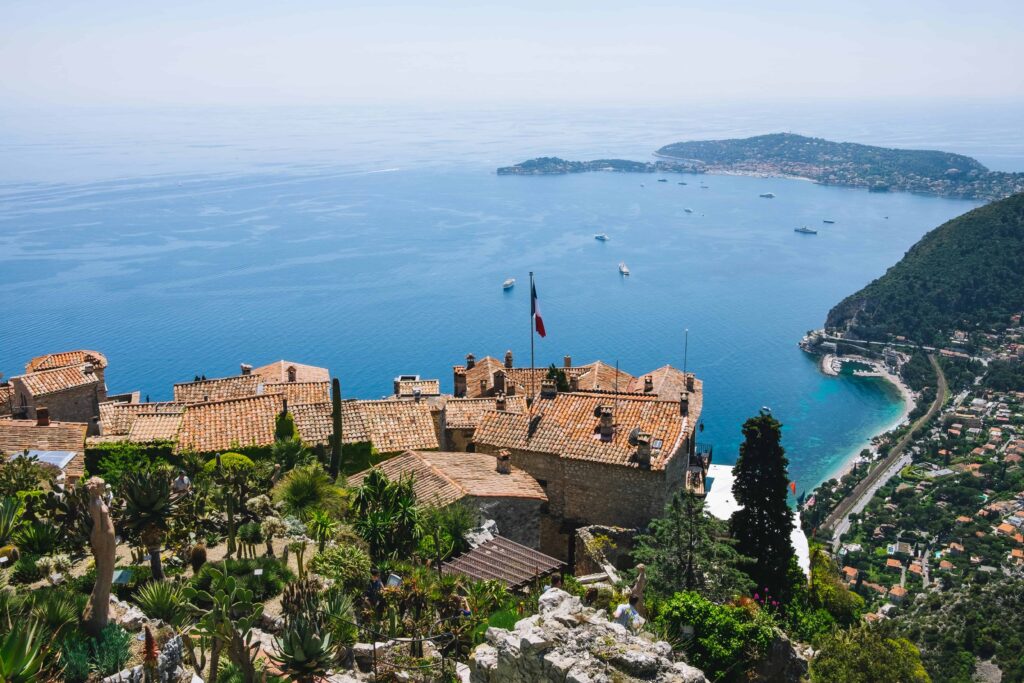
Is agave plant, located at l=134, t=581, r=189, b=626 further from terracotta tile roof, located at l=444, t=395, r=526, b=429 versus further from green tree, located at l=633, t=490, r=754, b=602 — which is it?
terracotta tile roof, located at l=444, t=395, r=526, b=429

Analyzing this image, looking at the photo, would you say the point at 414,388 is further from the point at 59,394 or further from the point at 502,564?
the point at 502,564

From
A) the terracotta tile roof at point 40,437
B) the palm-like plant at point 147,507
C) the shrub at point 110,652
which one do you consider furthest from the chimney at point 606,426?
the shrub at point 110,652

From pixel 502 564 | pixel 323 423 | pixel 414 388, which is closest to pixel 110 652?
pixel 502 564

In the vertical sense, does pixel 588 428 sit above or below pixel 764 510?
above

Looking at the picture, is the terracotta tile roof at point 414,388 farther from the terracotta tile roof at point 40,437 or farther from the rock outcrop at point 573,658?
the rock outcrop at point 573,658

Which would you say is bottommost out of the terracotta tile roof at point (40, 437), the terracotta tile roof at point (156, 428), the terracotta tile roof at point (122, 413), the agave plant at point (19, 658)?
the terracotta tile roof at point (122, 413)

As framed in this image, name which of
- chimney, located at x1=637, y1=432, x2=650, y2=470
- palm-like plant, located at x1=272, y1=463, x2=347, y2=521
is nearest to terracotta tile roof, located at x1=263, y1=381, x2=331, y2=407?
palm-like plant, located at x1=272, y1=463, x2=347, y2=521
